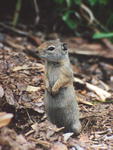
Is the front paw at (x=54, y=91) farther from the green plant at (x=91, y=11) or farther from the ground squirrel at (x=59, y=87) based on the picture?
the green plant at (x=91, y=11)

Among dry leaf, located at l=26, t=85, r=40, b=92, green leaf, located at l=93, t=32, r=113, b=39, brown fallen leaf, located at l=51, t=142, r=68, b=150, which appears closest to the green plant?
green leaf, located at l=93, t=32, r=113, b=39

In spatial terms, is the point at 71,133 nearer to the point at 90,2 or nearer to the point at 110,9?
the point at 90,2

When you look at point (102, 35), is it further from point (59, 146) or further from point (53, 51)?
point (59, 146)

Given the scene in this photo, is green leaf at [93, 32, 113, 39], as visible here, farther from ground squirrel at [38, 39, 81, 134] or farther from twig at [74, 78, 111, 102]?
ground squirrel at [38, 39, 81, 134]

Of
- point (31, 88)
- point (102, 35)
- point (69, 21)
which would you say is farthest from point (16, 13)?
point (31, 88)

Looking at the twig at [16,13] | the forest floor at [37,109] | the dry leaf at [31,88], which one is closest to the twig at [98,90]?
the forest floor at [37,109]
